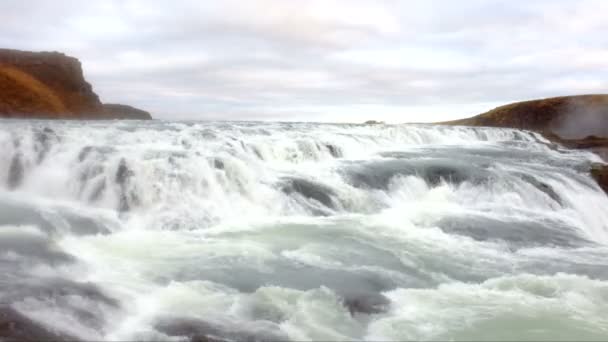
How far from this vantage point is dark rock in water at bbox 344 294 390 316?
5.93 m

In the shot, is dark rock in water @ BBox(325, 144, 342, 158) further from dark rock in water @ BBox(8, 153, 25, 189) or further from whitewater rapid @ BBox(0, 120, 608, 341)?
dark rock in water @ BBox(8, 153, 25, 189)

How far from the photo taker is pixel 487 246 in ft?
31.1

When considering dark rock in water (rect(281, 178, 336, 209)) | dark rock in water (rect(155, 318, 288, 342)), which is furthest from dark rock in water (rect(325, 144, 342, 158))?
dark rock in water (rect(155, 318, 288, 342))

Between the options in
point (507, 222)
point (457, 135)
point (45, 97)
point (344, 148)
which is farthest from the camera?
point (45, 97)

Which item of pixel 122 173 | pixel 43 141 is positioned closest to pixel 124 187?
pixel 122 173

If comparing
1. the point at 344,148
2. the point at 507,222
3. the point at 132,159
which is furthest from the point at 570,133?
the point at 132,159

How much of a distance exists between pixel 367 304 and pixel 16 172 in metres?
8.80

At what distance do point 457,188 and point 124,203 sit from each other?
858 centimetres

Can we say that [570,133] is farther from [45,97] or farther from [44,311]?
[44,311]

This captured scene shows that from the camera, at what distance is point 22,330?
14.0 feet

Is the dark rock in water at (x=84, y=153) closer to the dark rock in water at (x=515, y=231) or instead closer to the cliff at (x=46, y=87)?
Answer: the dark rock in water at (x=515, y=231)

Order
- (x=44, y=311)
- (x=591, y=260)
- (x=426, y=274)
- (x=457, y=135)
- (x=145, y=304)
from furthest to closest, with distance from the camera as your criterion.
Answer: (x=457, y=135) → (x=591, y=260) → (x=426, y=274) → (x=145, y=304) → (x=44, y=311)

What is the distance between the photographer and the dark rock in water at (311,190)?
12.2 m

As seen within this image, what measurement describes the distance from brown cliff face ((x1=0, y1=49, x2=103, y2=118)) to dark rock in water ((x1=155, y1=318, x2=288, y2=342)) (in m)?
48.8
